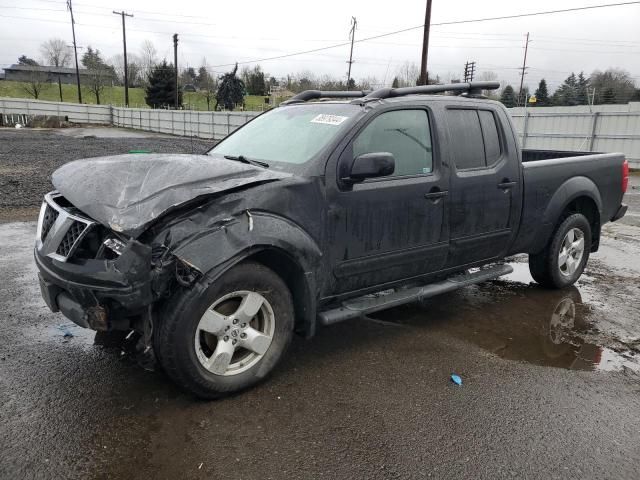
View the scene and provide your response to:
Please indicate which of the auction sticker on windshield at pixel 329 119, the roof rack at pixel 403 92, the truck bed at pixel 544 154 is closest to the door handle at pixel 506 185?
the roof rack at pixel 403 92

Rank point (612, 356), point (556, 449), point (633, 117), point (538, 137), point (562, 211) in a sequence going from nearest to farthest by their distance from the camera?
point (556, 449), point (612, 356), point (562, 211), point (633, 117), point (538, 137)

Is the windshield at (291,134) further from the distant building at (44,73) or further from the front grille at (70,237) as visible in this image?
the distant building at (44,73)

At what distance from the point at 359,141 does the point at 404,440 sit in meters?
2.03

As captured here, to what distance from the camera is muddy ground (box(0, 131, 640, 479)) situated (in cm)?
265

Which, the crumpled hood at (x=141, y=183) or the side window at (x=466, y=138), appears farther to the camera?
the side window at (x=466, y=138)

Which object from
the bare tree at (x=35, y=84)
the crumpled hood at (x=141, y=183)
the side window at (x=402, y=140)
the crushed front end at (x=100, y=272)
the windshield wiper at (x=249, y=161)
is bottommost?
the crushed front end at (x=100, y=272)

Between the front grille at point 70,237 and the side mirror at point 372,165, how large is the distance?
5.64ft

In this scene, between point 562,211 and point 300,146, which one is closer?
point 300,146

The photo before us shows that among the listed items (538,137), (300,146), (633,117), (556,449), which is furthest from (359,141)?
(538,137)

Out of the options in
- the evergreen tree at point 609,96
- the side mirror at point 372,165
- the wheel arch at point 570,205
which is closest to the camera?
the side mirror at point 372,165

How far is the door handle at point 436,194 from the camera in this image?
402cm

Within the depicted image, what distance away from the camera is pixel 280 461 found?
2.65 m

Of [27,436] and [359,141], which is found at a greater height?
[359,141]

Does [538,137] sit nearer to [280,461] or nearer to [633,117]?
[633,117]
